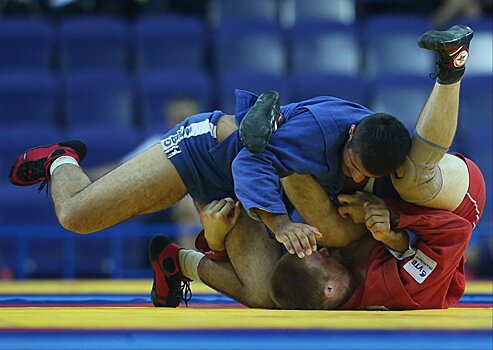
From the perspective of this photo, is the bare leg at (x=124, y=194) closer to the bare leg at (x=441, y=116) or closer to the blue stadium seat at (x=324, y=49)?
the bare leg at (x=441, y=116)

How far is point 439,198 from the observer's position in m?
3.28

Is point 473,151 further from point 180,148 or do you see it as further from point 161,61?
point 180,148

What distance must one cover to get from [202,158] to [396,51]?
A: 14.7ft

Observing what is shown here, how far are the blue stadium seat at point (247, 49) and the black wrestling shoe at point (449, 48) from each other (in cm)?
455

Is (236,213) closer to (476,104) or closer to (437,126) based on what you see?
(437,126)

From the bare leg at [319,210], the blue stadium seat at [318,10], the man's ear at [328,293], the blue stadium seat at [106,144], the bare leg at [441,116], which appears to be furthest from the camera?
the blue stadium seat at [318,10]

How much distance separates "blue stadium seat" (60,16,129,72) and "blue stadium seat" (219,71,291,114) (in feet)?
3.13

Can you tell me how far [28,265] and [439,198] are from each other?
13.7 feet

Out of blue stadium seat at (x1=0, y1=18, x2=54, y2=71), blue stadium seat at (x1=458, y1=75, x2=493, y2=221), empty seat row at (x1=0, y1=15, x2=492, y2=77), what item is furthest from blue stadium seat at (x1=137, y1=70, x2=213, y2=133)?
blue stadium seat at (x1=458, y1=75, x2=493, y2=221)

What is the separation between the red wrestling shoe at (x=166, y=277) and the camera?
3738 millimetres

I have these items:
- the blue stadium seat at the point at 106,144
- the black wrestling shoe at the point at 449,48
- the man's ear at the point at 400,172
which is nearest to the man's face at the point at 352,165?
the man's ear at the point at 400,172

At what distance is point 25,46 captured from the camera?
305 inches

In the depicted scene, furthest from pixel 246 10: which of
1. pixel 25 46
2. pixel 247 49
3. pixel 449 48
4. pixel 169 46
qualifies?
pixel 449 48

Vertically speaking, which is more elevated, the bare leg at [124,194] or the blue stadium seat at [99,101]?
the bare leg at [124,194]
